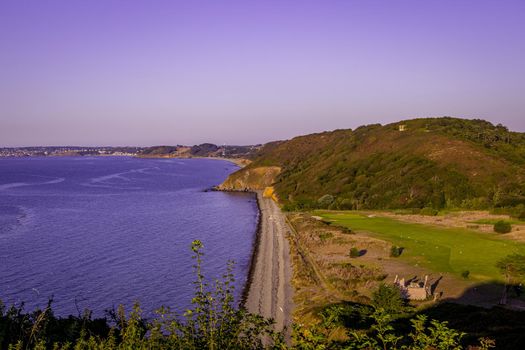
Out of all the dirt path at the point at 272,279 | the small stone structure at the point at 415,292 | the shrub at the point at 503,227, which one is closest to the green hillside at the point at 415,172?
the shrub at the point at 503,227

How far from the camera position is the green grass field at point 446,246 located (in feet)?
128

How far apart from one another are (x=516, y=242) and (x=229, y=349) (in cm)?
4721

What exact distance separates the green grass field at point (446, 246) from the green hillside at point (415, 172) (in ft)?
54.1

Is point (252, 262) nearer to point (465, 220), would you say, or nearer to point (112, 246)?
point (112, 246)

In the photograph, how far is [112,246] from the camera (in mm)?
53031

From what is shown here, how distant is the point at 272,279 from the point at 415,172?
5364 cm

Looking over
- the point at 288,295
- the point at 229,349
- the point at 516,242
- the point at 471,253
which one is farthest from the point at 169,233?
the point at 229,349

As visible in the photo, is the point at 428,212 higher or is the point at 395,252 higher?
the point at 428,212

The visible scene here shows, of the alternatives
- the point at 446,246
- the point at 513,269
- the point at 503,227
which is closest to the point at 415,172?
the point at 503,227

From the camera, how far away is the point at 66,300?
34.6 m

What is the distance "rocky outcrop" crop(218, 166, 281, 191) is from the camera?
135m

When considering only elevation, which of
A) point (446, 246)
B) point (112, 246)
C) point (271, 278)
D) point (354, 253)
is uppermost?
point (446, 246)

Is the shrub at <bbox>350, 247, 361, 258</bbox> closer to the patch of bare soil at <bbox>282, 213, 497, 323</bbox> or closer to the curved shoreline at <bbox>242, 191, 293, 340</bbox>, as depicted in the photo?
the patch of bare soil at <bbox>282, 213, 497, 323</bbox>

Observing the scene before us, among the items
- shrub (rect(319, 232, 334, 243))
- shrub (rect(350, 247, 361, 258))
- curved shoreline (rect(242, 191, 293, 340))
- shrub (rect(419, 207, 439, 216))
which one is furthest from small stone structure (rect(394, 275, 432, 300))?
shrub (rect(419, 207, 439, 216))
